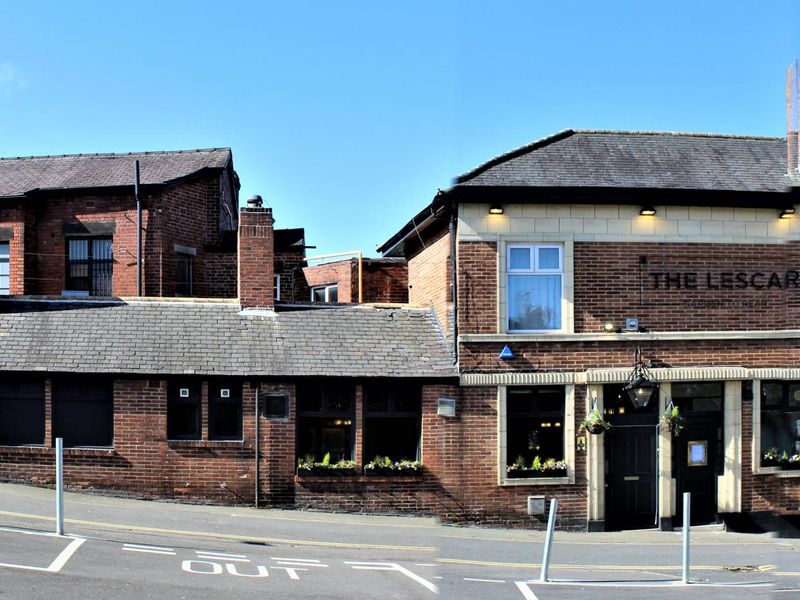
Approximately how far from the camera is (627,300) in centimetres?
1627

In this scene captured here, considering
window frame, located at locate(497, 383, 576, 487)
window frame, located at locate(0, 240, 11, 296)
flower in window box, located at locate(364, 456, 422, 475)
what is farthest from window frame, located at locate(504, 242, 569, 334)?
window frame, located at locate(0, 240, 11, 296)

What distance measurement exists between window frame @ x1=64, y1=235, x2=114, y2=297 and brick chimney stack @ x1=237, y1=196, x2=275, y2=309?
5.61 m

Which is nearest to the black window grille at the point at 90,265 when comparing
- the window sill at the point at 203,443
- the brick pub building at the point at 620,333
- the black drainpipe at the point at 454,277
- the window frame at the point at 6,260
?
the window frame at the point at 6,260

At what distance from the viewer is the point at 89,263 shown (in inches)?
851

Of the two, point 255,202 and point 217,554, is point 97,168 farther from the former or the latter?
point 217,554

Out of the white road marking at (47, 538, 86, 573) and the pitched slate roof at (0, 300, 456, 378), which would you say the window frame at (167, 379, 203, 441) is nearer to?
the pitched slate roof at (0, 300, 456, 378)

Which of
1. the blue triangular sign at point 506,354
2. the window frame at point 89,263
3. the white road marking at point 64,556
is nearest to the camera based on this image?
the white road marking at point 64,556

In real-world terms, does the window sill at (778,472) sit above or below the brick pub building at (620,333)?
below

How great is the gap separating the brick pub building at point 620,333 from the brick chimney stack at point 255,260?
3.37m

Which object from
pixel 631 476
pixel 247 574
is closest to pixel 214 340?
pixel 247 574

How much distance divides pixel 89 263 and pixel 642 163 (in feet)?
42.9

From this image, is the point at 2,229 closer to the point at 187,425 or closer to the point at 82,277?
the point at 82,277

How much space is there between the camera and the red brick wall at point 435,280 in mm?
16781

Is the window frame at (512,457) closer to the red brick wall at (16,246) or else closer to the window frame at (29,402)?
the window frame at (29,402)
